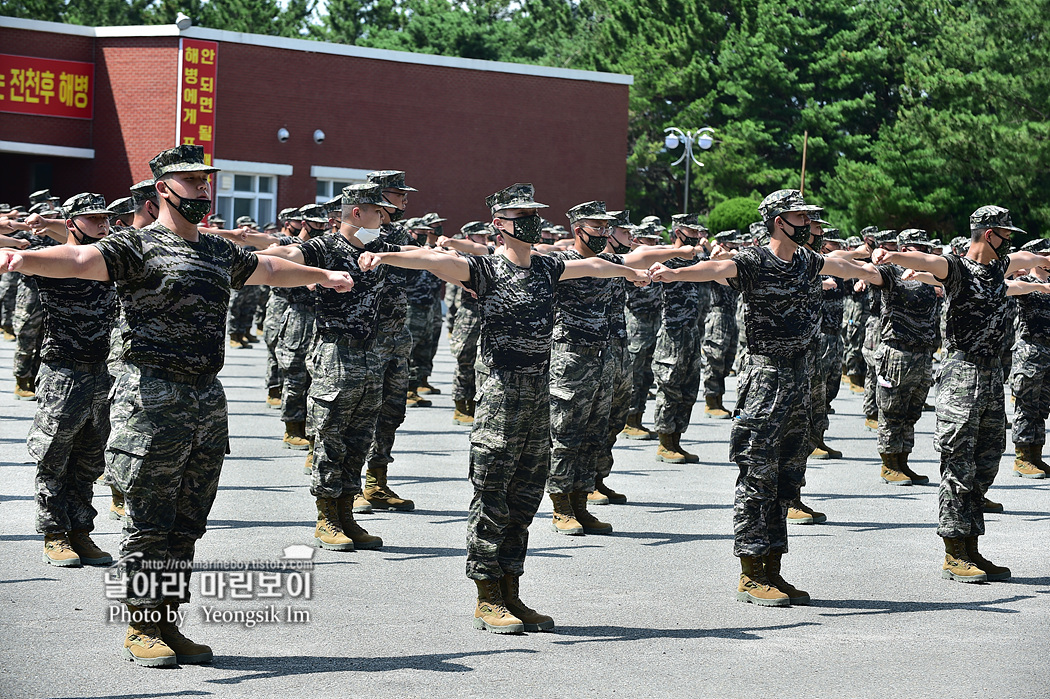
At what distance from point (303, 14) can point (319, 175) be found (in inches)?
1289

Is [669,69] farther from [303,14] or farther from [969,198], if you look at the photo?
[303,14]

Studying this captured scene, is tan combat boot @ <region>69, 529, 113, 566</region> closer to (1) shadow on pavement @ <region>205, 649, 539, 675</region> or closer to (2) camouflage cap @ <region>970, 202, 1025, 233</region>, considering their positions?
(1) shadow on pavement @ <region>205, 649, 539, 675</region>

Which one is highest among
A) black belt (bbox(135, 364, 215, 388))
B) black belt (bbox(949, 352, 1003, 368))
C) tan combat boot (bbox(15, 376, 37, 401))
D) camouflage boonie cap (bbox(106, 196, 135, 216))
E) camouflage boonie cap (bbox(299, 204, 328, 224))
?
camouflage boonie cap (bbox(299, 204, 328, 224))

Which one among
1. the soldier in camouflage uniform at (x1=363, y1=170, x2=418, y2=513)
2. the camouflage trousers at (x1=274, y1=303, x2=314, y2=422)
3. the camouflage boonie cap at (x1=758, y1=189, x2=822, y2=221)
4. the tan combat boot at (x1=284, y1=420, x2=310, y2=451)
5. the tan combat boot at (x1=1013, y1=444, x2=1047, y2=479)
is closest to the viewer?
the camouflage boonie cap at (x1=758, y1=189, x2=822, y2=221)

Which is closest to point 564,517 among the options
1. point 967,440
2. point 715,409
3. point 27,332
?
point 967,440

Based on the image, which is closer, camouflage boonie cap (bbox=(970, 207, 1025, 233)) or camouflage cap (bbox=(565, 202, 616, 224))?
camouflage boonie cap (bbox=(970, 207, 1025, 233))

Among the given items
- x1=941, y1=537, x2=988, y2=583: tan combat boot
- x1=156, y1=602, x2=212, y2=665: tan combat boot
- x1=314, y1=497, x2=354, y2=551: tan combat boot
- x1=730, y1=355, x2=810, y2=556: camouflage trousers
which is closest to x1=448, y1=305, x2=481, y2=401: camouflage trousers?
x1=314, y1=497, x2=354, y2=551: tan combat boot

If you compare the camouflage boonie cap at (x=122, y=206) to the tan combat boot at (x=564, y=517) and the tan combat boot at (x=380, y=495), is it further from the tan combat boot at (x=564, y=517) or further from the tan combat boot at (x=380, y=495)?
the tan combat boot at (x=564, y=517)

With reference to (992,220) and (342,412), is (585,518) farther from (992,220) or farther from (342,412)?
(992,220)

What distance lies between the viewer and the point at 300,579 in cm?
789

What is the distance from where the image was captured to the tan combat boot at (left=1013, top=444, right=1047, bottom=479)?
43.2 feet

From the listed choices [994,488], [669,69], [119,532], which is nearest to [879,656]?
[119,532]

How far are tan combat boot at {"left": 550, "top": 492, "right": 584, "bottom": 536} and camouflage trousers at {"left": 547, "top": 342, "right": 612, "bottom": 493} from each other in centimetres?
10

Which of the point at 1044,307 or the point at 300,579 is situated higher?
the point at 1044,307
